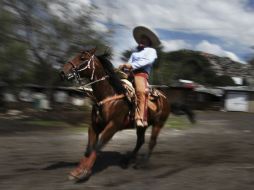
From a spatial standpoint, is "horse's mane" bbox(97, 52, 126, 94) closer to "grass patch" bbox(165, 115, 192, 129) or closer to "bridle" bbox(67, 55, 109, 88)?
"bridle" bbox(67, 55, 109, 88)

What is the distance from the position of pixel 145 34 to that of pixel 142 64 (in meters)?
0.66

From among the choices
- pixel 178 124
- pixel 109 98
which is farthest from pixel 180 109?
pixel 178 124

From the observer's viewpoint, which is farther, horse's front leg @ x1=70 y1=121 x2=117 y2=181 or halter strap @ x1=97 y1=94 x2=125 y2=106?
halter strap @ x1=97 y1=94 x2=125 y2=106

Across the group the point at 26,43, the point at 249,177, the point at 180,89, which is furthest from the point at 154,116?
the point at 180,89

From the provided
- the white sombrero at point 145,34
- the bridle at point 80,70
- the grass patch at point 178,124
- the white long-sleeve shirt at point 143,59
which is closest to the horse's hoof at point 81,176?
the bridle at point 80,70

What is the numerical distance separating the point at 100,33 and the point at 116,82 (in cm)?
1646

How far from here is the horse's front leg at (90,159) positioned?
7.51 m

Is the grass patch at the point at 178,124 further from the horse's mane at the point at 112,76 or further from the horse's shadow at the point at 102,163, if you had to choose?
the horse's mane at the point at 112,76

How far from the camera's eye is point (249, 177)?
26.9 feet

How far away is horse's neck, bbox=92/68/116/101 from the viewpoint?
8.34 meters

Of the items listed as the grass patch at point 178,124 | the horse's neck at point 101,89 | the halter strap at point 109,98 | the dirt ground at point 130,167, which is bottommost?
the dirt ground at point 130,167

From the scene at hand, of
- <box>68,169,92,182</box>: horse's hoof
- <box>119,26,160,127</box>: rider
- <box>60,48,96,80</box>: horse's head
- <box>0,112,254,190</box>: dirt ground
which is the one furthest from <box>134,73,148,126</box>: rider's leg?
<box>68,169,92,182</box>: horse's hoof

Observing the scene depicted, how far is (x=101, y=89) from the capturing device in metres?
8.37

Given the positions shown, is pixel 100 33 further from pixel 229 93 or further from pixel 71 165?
pixel 229 93
